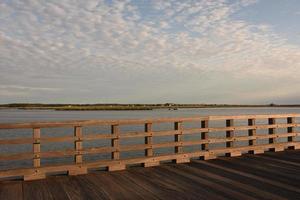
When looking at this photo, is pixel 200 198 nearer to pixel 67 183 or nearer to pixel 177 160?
pixel 67 183

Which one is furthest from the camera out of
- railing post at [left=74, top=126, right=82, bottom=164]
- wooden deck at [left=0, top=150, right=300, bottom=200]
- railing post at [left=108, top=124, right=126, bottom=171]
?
railing post at [left=108, top=124, right=126, bottom=171]

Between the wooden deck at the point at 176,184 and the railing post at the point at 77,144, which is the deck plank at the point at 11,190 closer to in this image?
the wooden deck at the point at 176,184

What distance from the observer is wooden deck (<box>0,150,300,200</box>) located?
6.47m

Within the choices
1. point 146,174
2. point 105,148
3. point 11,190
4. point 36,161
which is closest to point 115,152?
point 105,148

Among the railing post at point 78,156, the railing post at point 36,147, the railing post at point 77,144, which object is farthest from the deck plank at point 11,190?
the railing post at point 77,144

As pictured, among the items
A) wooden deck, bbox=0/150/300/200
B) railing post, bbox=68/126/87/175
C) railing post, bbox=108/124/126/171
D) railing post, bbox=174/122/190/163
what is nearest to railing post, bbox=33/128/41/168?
wooden deck, bbox=0/150/300/200

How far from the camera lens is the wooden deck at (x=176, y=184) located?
21.2 feet

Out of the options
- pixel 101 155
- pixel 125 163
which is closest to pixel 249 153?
pixel 125 163

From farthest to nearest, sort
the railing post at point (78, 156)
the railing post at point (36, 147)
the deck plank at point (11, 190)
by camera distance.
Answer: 1. the railing post at point (78, 156)
2. the railing post at point (36, 147)
3. the deck plank at point (11, 190)

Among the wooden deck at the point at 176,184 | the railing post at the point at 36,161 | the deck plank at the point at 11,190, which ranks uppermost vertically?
the railing post at the point at 36,161

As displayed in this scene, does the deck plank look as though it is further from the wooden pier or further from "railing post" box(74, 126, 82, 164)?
"railing post" box(74, 126, 82, 164)

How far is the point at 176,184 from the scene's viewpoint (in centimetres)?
730

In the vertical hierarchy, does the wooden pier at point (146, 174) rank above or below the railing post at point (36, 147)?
below

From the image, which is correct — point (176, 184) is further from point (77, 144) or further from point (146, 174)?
point (77, 144)
